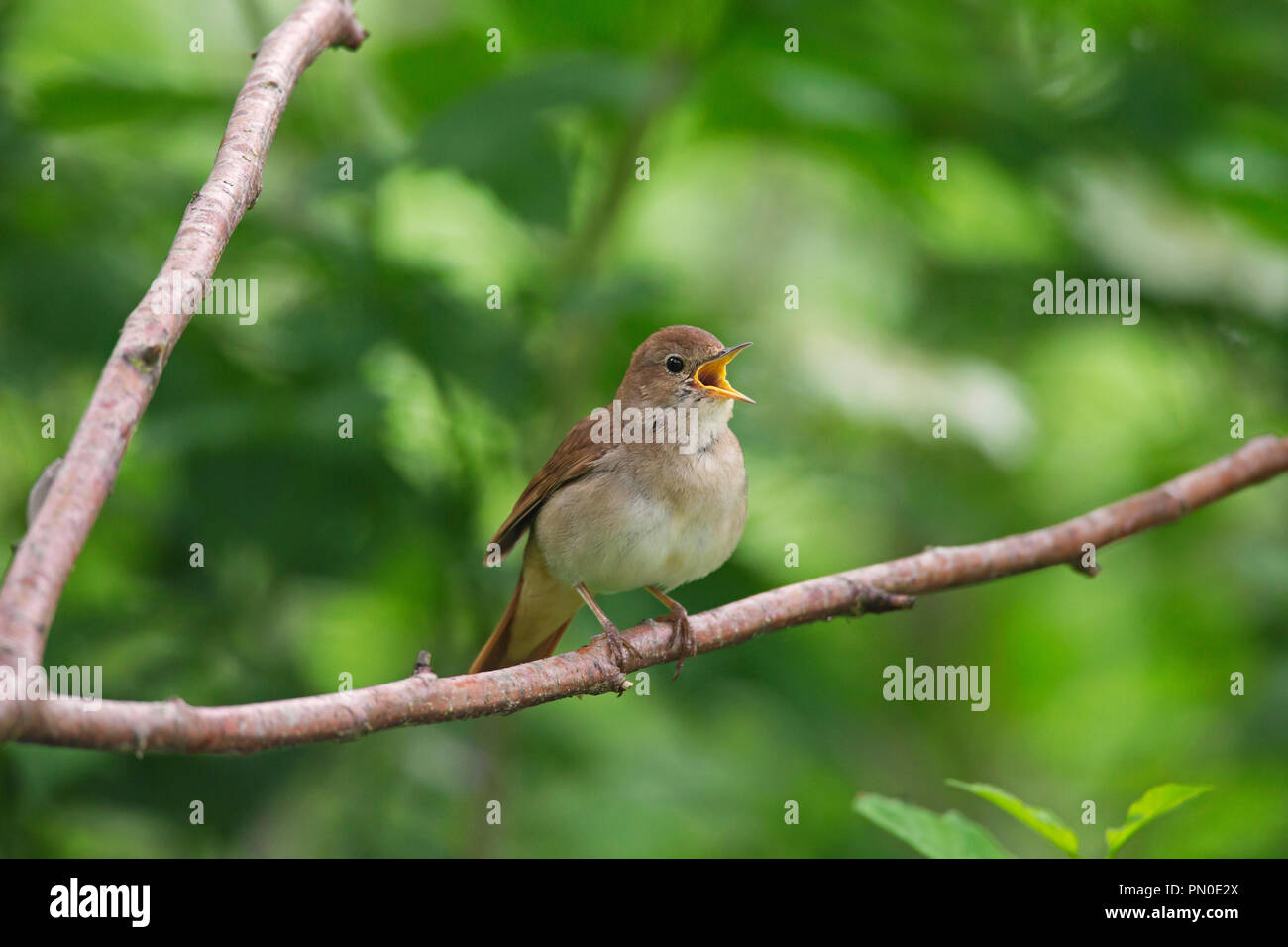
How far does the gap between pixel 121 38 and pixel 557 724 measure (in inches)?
183

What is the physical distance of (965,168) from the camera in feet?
20.1

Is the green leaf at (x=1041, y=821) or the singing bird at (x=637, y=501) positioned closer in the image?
the green leaf at (x=1041, y=821)

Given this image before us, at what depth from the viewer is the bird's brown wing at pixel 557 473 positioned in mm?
4383

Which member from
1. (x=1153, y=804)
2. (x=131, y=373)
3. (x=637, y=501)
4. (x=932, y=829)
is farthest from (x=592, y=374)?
(x=131, y=373)

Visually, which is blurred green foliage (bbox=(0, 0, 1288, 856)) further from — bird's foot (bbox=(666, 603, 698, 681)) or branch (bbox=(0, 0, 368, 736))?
branch (bbox=(0, 0, 368, 736))

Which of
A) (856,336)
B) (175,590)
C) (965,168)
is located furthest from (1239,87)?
(175,590)

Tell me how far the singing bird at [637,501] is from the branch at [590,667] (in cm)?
41

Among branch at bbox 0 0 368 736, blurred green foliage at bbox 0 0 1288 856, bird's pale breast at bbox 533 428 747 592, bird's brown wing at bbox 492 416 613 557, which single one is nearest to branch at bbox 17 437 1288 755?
branch at bbox 0 0 368 736

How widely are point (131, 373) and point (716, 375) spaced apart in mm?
3042

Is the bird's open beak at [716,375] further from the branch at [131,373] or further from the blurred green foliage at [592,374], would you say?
the branch at [131,373]

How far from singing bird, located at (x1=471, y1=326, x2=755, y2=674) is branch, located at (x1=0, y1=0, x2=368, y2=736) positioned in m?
1.93

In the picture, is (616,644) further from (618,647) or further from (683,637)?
(683,637)

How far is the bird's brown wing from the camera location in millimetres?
4383

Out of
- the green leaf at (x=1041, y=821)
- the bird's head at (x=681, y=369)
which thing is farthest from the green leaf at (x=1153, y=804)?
the bird's head at (x=681, y=369)
